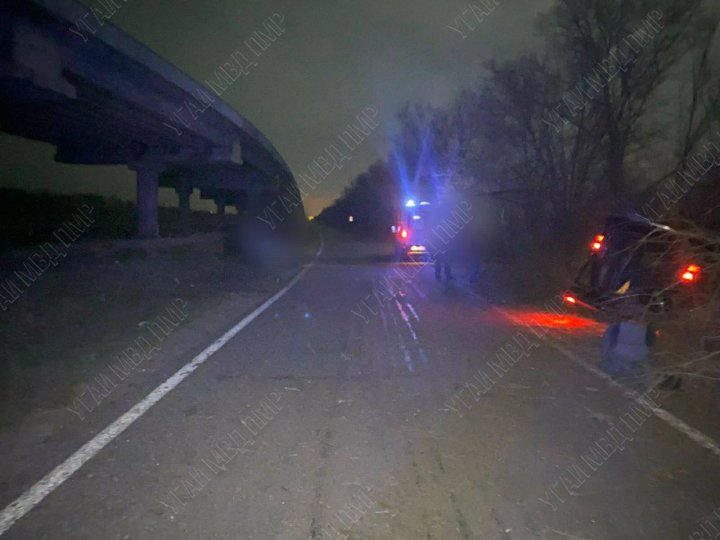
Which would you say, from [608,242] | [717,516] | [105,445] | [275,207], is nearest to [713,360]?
[608,242]

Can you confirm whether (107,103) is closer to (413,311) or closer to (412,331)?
(413,311)

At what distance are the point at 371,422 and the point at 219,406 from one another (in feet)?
5.41

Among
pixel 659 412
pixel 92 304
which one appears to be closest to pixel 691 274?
pixel 659 412

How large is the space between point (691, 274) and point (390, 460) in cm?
553

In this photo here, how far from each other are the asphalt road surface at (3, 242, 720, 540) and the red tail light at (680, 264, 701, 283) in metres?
1.88

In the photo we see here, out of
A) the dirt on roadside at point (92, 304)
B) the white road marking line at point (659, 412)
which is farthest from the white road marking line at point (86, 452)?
the white road marking line at point (659, 412)

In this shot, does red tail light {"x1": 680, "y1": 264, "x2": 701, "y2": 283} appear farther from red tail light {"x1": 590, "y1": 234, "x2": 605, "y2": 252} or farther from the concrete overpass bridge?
the concrete overpass bridge

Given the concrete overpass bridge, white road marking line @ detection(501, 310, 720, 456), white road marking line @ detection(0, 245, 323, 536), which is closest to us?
white road marking line @ detection(0, 245, 323, 536)

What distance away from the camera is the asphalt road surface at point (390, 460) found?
4.14 metres

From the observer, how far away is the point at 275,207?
223 ft

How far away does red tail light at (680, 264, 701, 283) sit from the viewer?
8414 mm

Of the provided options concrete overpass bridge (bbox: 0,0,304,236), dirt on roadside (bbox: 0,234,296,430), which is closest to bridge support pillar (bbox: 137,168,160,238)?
concrete overpass bridge (bbox: 0,0,304,236)

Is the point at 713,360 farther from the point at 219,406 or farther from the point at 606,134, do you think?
the point at 606,134

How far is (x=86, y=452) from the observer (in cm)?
532
